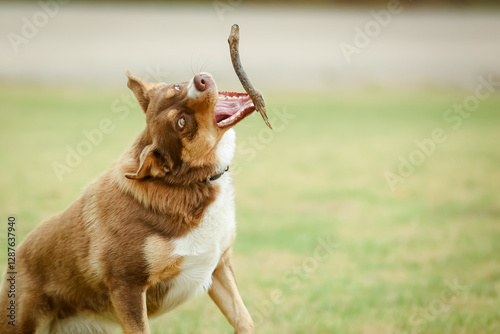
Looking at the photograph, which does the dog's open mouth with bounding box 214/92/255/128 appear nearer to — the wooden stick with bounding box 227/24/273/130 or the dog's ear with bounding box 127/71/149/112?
the wooden stick with bounding box 227/24/273/130

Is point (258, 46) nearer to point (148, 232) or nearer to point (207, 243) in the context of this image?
point (207, 243)

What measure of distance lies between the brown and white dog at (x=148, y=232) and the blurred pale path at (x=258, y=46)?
1218 cm

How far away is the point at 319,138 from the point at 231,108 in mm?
8713

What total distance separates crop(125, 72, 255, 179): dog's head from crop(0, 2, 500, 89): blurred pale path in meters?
12.3

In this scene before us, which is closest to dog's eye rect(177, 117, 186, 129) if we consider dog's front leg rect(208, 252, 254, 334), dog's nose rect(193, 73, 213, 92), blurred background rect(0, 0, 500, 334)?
dog's nose rect(193, 73, 213, 92)

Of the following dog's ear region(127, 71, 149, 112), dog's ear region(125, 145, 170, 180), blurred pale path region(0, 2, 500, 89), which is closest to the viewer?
dog's ear region(125, 145, 170, 180)

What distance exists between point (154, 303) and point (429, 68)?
57.2 ft

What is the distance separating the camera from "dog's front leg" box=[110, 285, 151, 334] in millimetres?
3764

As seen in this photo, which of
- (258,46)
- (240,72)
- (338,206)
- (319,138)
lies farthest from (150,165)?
(258,46)

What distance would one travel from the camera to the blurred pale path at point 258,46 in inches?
735

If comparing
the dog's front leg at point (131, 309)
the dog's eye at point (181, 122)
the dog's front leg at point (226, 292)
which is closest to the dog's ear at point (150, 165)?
the dog's eye at point (181, 122)

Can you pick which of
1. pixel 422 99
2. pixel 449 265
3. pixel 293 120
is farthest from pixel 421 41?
pixel 449 265

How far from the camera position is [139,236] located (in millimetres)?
3848

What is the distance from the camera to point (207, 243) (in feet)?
13.0
